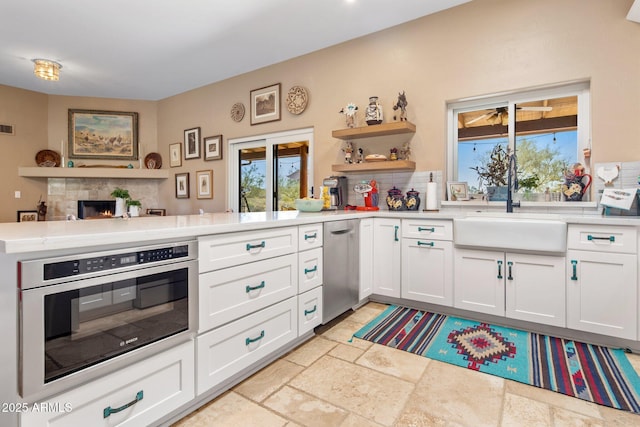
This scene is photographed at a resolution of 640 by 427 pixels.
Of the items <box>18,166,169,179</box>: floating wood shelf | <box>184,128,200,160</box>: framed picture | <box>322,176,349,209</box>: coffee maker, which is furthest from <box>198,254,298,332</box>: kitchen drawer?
<box>18,166,169,179</box>: floating wood shelf

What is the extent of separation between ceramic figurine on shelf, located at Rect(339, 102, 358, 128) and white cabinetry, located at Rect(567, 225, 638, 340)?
2218mm

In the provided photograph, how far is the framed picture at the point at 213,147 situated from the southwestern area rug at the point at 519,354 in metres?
3.66

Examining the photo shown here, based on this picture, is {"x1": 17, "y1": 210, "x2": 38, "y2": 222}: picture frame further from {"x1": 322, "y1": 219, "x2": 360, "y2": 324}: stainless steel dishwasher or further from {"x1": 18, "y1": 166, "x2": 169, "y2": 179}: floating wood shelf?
{"x1": 322, "y1": 219, "x2": 360, "y2": 324}: stainless steel dishwasher

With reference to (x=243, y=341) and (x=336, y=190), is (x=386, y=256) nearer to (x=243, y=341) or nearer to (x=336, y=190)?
(x=336, y=190)

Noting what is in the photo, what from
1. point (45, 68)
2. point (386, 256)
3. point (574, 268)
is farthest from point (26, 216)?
point (574, 268)

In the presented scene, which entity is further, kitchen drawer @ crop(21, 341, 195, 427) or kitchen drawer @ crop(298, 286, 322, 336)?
kitchen drawer @ crop(298, 286, 322, 336)

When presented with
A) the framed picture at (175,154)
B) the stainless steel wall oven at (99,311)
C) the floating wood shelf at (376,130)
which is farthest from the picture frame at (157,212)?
the stainless steel wall oven at (99,311)

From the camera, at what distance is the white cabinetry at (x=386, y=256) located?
9.61 ft

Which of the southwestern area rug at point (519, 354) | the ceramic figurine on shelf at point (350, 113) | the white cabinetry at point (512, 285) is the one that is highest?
the ceramic figurine on shelf at point (350, 113)

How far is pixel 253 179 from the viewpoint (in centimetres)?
498

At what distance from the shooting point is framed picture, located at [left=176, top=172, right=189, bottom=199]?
5652mm

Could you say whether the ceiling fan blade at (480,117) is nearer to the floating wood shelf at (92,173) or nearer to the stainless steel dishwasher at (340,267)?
the stainless steel dishwasher at (340,267)

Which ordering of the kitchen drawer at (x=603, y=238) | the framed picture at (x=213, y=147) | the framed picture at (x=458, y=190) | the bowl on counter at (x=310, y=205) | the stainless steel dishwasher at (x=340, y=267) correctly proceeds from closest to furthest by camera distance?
the kitchen drawer at (x=603, y=238) → the stainless steel dishwasher at (x=340, y=267) → the bowl on counter at (x=310, y=205) → the framed picture at (x=458, y=190) → the framed picture at (x=213, y=147)

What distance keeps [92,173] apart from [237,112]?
303 centimetres
